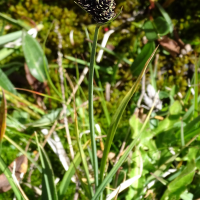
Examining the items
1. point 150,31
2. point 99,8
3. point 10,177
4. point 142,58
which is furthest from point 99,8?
point 150,31

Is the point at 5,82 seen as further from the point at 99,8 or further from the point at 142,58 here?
the point at 99,8

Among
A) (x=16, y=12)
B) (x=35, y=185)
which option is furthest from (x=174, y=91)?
(x=16, y=12)

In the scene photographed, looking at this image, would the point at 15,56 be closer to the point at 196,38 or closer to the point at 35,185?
the point at 35,185

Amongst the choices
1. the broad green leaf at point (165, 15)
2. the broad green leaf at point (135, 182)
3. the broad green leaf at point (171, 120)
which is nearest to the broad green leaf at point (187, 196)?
the broad green leaf at point (135, 182)

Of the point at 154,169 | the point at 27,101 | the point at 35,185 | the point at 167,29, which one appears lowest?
the point at 35,185

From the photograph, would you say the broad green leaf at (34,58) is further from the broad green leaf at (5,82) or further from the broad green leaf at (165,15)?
the broad green leaf at (165,15)
